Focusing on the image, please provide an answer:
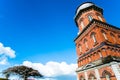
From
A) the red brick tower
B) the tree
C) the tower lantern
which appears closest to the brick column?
the red brick tower

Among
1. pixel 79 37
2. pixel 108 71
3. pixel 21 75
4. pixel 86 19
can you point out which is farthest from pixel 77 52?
pixel 21 75

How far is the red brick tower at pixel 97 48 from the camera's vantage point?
57.0 feet

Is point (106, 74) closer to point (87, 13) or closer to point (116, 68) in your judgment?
point (116, 68)

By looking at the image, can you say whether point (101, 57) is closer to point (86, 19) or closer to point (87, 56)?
point (87, 56)

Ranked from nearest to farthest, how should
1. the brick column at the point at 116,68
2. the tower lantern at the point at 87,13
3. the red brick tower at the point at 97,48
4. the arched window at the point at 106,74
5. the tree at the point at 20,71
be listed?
the brick column at the point at 116,68 → the arched window at the point at 106,74 → the red brick tower at the point at 97,48 → the tower lantern at the point at 87,13 → the tree at the point at 20,71

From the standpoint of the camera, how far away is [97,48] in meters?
20.3

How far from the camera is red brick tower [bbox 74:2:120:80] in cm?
1736

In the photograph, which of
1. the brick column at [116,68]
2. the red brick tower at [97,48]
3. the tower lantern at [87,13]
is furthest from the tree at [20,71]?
the brick column at [116,68]

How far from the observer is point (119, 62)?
55.6 feet

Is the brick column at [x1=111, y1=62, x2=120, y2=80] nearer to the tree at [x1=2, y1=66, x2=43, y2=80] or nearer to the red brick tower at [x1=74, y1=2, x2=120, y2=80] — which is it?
the red brick tower at [x1=74, y1=2, x2=120, y2=80]

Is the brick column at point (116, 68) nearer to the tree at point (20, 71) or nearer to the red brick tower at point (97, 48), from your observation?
the red brick tower at point (97, 48)

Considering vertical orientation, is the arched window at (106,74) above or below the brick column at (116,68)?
below

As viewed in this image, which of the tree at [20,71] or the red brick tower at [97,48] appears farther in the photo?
the tree at [20,71]

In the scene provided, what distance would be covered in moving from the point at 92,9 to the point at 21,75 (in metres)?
26.1
